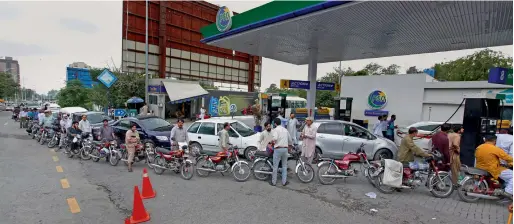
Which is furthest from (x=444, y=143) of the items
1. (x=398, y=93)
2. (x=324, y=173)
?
(x=398, y=93)

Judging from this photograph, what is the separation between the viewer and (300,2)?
834 centimetres

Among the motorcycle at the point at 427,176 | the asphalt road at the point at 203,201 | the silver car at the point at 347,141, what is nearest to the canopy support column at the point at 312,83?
the silver car at the point at 347,141

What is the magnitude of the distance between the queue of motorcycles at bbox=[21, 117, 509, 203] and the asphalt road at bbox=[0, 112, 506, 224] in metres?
0.23

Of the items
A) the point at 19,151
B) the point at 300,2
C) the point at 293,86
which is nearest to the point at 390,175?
the point at 300,2

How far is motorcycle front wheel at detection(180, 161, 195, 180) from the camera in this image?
686 centimetres

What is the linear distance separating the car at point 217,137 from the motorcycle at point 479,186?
213 inches

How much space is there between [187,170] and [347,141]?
16.4 feet

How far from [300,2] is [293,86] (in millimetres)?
5786

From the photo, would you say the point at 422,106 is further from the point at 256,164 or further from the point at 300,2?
the point at 256,164

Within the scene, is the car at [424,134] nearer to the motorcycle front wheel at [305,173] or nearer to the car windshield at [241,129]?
the motorcycle front wheel at [305,173]

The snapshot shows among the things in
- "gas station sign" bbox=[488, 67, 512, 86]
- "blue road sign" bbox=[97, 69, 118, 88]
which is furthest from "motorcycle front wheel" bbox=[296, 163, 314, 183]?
"blue road sign" bbox=[97, 69, 118, 88]

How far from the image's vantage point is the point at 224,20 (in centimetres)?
1159

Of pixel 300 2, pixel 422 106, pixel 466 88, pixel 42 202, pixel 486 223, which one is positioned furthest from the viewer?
pixel 422 106

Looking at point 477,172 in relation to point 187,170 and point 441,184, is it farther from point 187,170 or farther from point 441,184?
point 187,170
